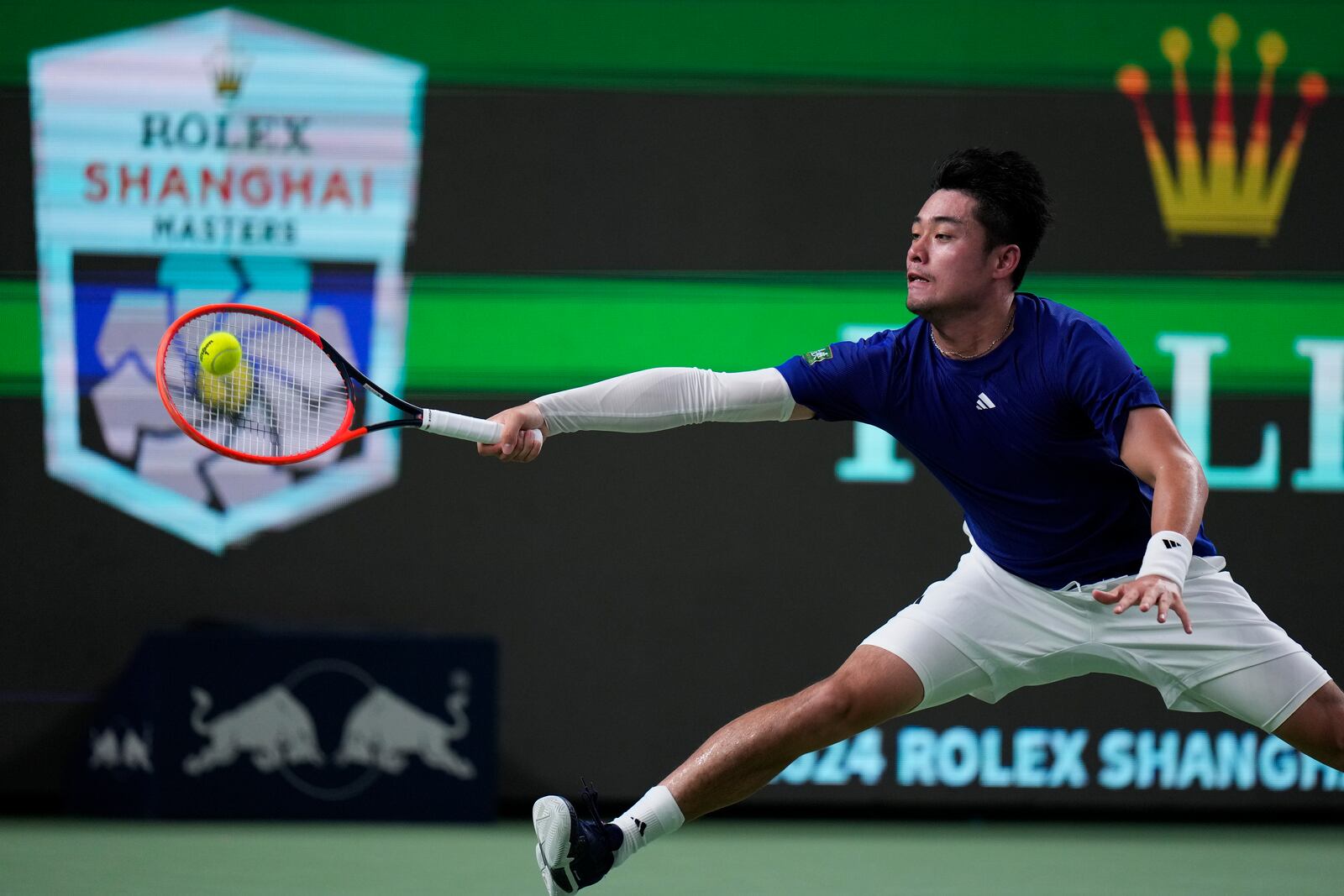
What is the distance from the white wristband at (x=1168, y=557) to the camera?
2.91 meters

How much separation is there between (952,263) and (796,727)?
1052 mm

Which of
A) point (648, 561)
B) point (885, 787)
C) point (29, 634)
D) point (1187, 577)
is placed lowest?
point (885, 787)

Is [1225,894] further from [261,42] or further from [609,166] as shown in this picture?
[261,42]

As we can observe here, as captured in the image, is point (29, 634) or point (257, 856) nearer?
point (257, 856)

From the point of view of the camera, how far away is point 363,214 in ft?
18.2

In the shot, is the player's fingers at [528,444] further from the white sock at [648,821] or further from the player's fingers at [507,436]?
the white sock at [648,821]

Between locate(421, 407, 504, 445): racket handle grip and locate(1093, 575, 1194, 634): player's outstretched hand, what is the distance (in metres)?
1.25

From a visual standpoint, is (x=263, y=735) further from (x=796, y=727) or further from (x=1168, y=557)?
(x=1168, y=557)

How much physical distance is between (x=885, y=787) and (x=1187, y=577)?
2.43 meters

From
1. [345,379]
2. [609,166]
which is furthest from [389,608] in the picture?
[345,379]

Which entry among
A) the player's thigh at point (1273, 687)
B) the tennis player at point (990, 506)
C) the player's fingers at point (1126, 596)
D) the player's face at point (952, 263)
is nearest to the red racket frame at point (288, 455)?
the tennis player at point (990, 506)

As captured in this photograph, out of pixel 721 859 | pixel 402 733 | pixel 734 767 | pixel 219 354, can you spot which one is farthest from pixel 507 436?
pixel 402 733

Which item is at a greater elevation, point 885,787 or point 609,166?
point 609,166

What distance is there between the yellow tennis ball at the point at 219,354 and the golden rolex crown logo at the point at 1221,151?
11.4ft
